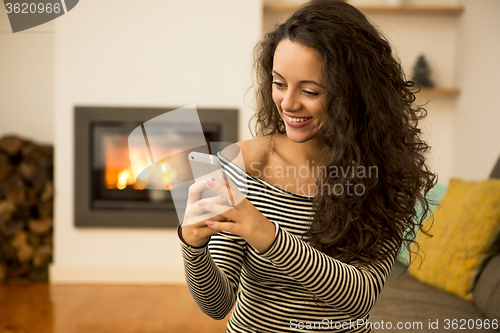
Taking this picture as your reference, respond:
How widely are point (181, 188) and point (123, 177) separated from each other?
6.55ft

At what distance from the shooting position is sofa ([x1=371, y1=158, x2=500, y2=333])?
1.15 meters

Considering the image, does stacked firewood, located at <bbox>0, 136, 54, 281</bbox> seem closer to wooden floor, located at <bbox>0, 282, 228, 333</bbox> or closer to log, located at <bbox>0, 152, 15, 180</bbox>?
log, located at <bbox>0, 152, 15, 180</bbox>

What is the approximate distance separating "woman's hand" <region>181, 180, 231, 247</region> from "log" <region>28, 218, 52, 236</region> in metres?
2.44

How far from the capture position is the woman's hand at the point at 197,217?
62 cm

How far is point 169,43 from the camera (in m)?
2.65

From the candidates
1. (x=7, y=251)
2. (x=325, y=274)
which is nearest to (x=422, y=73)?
(x=325, y=274)

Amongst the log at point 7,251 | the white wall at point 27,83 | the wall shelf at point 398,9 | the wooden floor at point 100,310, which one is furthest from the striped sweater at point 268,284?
the white wall at point 27,83

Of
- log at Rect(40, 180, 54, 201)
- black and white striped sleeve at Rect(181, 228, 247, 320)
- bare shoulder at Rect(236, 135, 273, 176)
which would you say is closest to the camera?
black and white striped sleeve at Rect(181, 228, 247, 320)

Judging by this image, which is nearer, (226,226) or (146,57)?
(226,226)

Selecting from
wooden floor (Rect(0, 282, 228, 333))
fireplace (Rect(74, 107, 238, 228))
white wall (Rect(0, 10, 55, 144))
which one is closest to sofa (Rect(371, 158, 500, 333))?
wooden floor (Rect(0, 282, 228, 333))

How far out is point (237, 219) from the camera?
62cm

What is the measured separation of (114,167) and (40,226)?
66 cm

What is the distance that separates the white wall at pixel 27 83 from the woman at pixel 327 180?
2.68m

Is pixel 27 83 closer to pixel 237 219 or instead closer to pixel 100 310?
pixel 100 310
